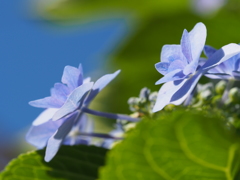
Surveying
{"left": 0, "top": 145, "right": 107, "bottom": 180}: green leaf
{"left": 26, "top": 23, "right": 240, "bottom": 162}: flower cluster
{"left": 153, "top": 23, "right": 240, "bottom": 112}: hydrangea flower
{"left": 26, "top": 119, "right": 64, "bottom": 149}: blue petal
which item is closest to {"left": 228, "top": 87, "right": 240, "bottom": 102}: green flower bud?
{"left": 26, "top": 23, "right": 240, "bottom": 162}: flower cluster

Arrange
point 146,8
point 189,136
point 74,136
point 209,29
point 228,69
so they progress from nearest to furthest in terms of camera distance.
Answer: point 189,136
point 228,69
point 74,136
point 209,29
point 146,8

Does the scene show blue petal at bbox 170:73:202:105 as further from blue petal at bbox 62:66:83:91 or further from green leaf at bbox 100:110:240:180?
blue petal at bbox 62:66:83:91

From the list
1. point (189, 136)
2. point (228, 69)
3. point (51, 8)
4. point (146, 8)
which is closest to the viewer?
point (189, 136)

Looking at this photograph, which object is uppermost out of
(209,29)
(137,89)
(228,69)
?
(228,69)

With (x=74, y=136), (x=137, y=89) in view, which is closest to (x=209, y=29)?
(x=137, y=89)

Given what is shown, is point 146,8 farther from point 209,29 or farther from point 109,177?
point 109,177

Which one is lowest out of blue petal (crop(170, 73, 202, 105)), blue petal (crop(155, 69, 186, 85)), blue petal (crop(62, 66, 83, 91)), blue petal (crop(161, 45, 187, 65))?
blue petal (crop(170, 73, 202, 105))

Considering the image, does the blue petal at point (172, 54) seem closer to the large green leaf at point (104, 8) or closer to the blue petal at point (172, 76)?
the blue petal at point (172, 76)

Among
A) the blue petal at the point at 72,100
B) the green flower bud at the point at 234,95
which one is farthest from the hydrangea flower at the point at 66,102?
the green flower bud at the point at 234,95
